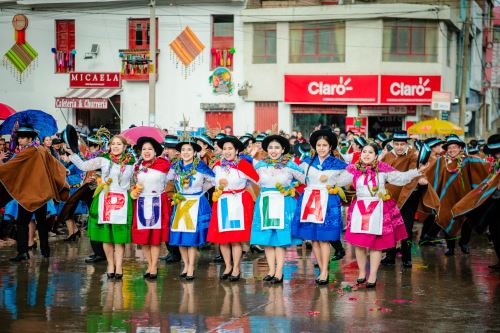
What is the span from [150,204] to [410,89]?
22221 millimetres

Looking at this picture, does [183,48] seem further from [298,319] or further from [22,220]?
[298,319]

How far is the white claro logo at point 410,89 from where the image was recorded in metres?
31.2

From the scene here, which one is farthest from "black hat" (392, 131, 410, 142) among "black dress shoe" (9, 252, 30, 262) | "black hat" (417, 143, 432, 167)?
"black dress shoe" (9, 252, 30, 262)

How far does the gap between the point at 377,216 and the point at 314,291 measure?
1.22 meters

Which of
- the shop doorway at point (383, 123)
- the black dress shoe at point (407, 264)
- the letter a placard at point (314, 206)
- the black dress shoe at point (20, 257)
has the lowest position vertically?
the black dress shoe at point (407, 264)

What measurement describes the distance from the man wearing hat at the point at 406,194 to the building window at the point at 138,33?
2174 centimetres

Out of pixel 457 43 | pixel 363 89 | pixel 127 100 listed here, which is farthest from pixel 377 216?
pixel 457 43

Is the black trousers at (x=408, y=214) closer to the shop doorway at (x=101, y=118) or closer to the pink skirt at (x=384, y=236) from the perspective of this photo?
the pink skirt at (x=384, y=236)

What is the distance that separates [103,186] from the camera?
10719 millimetres

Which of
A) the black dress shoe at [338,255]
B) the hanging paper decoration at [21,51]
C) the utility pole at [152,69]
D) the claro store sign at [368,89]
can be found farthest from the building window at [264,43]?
the black dress shoe at [338,255]

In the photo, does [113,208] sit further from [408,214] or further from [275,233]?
[408,214]

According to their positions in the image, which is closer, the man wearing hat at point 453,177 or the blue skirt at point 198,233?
the blue skirt at point 198,233

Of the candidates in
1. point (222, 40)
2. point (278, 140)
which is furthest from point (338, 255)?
point (222, 40)

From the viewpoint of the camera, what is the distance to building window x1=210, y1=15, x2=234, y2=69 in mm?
31984
